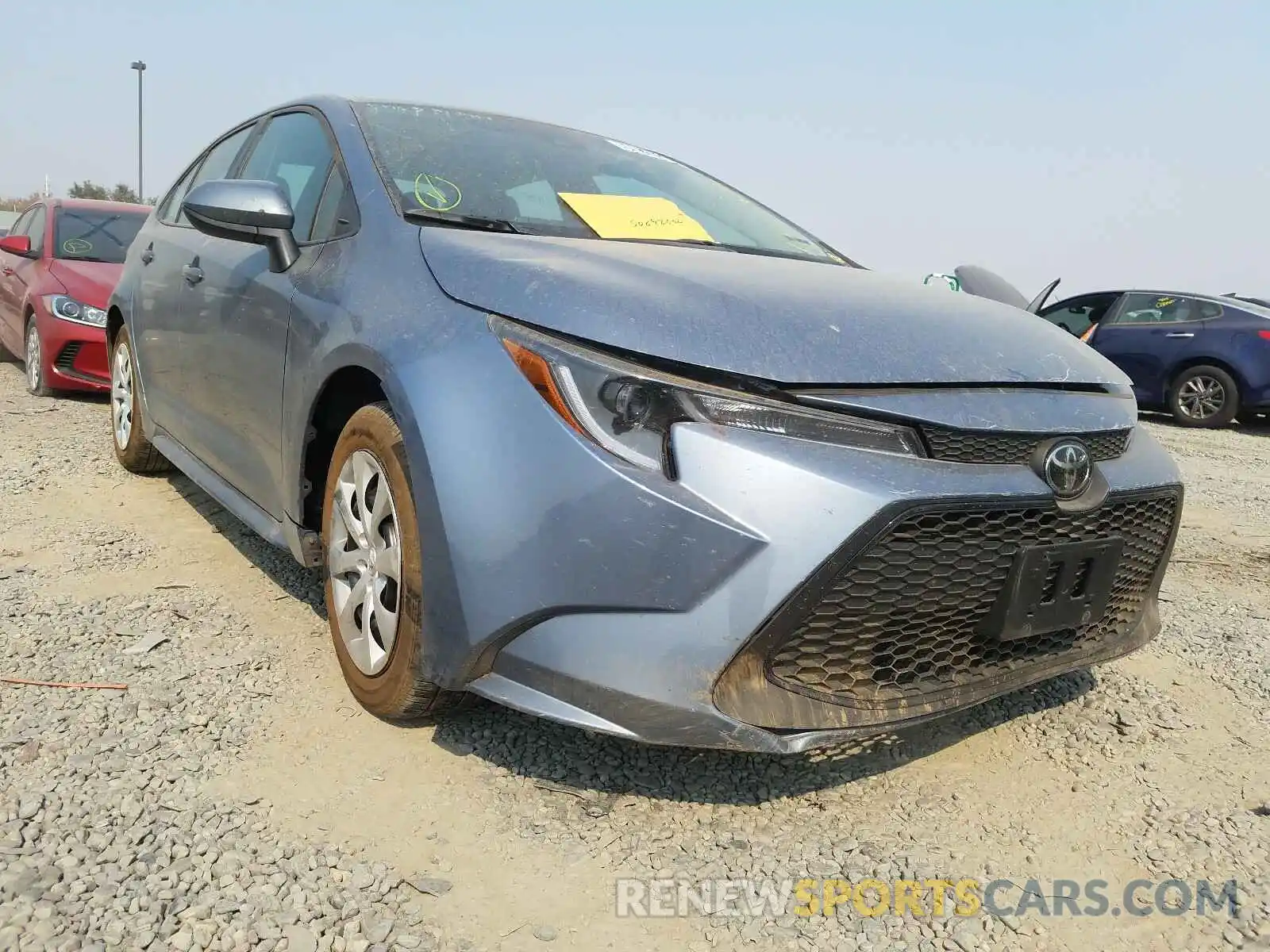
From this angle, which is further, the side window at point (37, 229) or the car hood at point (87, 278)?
the side window at point (37, 229)

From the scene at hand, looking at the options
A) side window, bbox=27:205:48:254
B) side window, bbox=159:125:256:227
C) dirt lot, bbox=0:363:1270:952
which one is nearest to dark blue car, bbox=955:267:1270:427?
side window, bbox=159:125:256:227

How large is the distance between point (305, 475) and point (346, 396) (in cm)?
26

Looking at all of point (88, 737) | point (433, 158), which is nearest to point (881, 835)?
point (88, 737)

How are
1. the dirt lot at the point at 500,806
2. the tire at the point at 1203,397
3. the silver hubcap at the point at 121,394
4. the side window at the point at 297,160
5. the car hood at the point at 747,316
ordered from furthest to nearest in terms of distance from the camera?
the tire at the point at 1203,397, the silver hubcap at the point at 121,394, the side window at the point at 297,160, the car hood at the point at 747,316, the dirt lot at the point at 500,806

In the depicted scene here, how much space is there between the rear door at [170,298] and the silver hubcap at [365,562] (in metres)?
1.19

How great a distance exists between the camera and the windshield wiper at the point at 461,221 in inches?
87.3

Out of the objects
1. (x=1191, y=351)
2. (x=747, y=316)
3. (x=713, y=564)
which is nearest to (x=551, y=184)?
(x=747, y=316)

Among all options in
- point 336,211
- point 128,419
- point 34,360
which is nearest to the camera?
point 336,211

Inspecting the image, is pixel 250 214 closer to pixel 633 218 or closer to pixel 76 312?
pixel 633 218

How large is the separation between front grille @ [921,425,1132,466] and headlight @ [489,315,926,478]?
0.04 meters

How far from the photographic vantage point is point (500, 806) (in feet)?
6.12

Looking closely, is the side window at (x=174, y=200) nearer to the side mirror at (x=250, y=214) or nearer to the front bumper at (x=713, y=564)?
the side mirror at (x=250, y=214)

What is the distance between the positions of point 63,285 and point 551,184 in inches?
181

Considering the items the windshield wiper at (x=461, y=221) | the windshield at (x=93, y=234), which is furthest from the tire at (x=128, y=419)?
the windshield at (x=93, y=234)
